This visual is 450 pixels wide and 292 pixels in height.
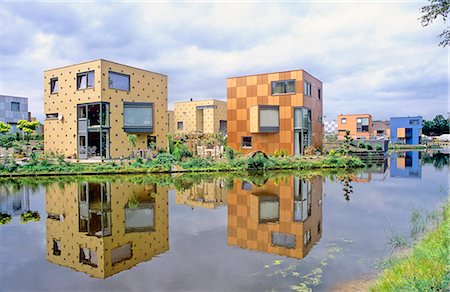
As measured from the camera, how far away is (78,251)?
8.20 meters

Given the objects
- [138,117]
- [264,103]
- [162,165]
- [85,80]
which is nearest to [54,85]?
[85,80]

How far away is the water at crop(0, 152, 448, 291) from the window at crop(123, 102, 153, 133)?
13.6 meters

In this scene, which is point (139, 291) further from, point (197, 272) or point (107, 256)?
point (107, 256)

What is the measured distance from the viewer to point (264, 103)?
32531 millimetres

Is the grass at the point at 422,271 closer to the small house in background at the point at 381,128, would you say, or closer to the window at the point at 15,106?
the window at the point at 15,106

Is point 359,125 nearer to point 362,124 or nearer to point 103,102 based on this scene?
point 362,124

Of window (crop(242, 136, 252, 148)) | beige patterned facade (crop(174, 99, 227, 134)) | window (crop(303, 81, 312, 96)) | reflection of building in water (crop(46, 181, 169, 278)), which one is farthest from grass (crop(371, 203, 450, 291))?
beige patterned facade (crop(174, 99, 227, 134))

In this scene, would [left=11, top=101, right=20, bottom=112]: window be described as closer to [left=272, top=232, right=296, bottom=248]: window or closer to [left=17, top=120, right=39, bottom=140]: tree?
[left=17, top=120, right=39, bottom=140]: tree

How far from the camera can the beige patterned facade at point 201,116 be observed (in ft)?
176

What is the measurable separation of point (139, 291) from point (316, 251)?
4.31 metres

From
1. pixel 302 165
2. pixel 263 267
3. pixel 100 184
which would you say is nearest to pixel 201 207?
pixel 263 267

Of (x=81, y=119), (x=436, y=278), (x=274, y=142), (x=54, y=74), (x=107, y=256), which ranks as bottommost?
(x=107, y=256)

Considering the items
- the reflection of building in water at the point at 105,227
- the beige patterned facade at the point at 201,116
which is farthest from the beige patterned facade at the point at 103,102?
the beige patterned facade at the point at 201,116

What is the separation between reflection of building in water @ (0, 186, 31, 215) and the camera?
12.8 m
